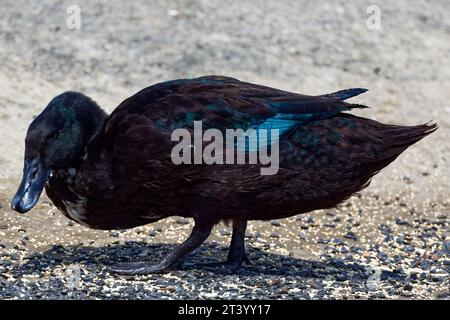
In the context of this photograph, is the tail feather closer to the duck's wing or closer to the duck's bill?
the duck's wing

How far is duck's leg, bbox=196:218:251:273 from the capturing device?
291 inches

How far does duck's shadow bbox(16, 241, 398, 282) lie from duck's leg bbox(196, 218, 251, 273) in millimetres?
64

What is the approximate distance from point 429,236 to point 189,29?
545cm

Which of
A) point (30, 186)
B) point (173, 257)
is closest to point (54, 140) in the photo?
point (30, 186)

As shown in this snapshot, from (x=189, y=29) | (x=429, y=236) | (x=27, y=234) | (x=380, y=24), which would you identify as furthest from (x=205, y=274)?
(x=380, y=24)

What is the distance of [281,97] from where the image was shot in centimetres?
717

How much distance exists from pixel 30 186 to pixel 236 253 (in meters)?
1.62

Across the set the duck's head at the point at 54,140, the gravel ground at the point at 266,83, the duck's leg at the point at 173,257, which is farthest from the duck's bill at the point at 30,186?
the duck's leg at the point at 173,257

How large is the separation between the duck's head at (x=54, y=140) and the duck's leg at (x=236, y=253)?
49.8 inches

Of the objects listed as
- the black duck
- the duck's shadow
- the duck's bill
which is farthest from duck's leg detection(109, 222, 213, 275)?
the duck's bill

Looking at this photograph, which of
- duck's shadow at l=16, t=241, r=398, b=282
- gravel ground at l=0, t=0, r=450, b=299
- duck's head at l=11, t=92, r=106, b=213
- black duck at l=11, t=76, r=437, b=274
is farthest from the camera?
duck's shadow at l=16, t=241, r=398, b=282

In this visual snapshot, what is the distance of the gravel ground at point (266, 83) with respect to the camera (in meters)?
7.12

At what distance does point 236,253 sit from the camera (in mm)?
7465
